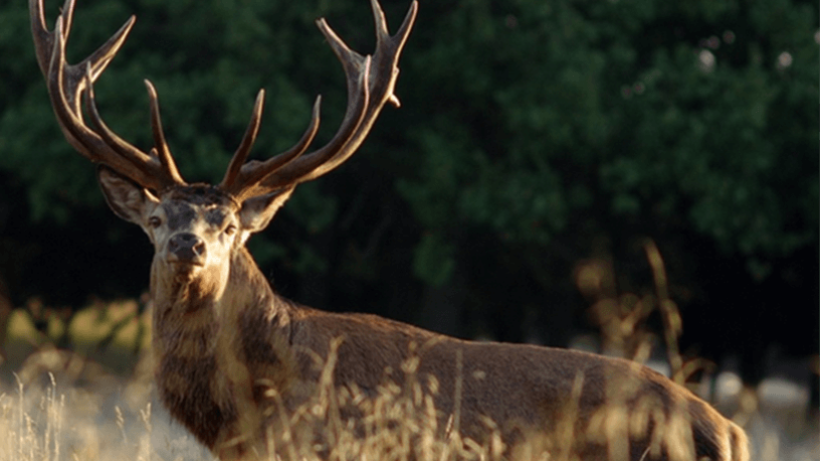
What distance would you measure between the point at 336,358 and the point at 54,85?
77.2 inches

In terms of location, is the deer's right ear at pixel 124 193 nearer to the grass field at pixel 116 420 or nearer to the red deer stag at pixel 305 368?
the red deer stag at pixel 305 368

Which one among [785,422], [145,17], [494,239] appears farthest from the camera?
[785,422]

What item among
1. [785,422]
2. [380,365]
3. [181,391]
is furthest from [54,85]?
[785,422]

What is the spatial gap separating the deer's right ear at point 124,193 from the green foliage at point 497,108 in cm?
833

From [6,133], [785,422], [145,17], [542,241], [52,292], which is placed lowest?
[785,422]

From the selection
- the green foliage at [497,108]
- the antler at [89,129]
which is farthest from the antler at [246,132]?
the green foliage at [497,108]

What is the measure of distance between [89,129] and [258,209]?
898mm

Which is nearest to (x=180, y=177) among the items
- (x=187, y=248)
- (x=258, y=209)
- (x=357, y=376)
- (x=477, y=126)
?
(x=258, y=209)

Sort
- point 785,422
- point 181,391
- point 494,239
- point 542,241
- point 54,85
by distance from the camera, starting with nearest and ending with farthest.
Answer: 1. point 181,391
2. point 54,85
3. point 542,241
4. point 494,239
5. point 785,422

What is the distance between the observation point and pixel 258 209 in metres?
6.02

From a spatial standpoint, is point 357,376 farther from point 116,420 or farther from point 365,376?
point 116,420

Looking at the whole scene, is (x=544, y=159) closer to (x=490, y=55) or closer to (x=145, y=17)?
(x=490, y=55)

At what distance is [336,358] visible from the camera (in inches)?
221

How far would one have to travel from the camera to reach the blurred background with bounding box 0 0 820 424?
14.9m
